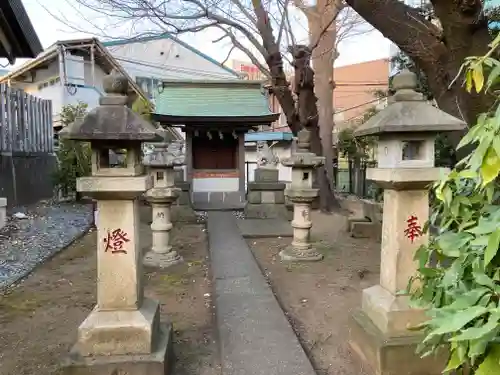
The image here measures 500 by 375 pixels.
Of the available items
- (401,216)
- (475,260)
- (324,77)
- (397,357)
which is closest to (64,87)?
(324,77)

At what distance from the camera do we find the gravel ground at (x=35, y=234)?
6.43 metres

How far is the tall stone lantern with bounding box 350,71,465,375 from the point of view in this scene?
3176mm

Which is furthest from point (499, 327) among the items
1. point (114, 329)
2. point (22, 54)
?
point (22, 54)

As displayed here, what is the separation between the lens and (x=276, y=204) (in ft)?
36.5

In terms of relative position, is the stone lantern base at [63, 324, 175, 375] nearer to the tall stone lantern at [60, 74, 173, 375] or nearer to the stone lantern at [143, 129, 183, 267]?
the tall stone lantern at [60, 74, 173, 375]

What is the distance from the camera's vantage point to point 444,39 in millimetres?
5055

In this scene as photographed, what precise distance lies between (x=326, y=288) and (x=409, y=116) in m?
3.03

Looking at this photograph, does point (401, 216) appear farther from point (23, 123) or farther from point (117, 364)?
point (23, 123)

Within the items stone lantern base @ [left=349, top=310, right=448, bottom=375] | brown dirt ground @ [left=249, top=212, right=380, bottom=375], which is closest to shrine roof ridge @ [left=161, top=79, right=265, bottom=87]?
brown dirt ground @ [left=249, top=212, right=380, bottom=375]

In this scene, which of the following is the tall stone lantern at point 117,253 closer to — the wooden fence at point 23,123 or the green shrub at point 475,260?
the green shrub at point 475,260

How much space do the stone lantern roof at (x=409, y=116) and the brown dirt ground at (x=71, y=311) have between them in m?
2.47

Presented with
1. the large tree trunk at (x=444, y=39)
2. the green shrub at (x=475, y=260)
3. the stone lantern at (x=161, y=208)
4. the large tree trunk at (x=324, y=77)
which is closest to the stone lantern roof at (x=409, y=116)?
the green shrub at (x=475, y=260)

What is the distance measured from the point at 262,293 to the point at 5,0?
790 centimetres

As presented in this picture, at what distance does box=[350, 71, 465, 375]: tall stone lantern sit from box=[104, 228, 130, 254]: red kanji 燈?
2.11m
